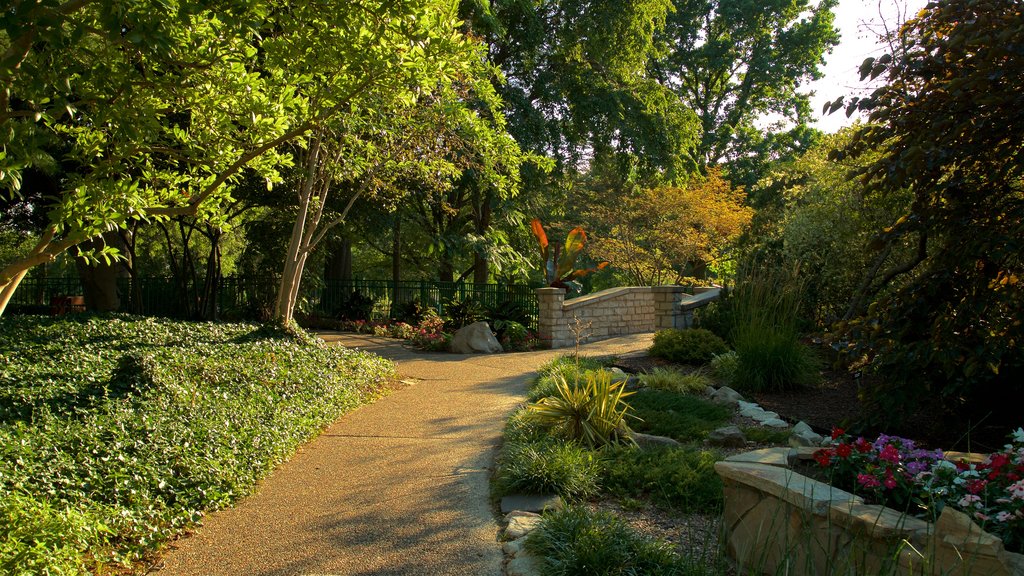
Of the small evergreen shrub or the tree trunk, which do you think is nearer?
the small evergreen shrub

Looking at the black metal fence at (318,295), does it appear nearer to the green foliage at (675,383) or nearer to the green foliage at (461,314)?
the green foliage at (461,314)

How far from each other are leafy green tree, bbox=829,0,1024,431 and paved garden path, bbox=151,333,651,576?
342 centimetres

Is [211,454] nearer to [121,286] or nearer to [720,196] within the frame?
[121,286]

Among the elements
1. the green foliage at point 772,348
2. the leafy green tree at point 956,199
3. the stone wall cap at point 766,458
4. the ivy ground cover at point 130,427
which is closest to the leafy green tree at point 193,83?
the ivy ground cover at point 130,427

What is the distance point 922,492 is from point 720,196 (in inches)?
778

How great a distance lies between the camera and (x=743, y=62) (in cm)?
3006

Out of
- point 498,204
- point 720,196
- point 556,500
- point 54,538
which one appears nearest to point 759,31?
point 720,196

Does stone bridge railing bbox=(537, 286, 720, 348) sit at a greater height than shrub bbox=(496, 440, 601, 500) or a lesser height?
greater

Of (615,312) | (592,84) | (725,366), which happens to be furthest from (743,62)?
(725,366)

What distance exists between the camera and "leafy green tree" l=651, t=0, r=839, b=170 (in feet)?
93.7

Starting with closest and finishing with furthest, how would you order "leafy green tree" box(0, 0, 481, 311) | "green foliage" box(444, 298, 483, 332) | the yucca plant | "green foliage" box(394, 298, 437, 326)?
"leafy green tree" box(0, 0, 481, 311), the yucca plant, "green foliage" box(444, 298, 483, 332), "green foliage" box(394, 298, 437, 326)

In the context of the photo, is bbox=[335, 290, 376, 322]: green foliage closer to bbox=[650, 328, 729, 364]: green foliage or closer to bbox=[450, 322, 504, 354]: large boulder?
bbox=[450, 322, 504, 354]: large boulder

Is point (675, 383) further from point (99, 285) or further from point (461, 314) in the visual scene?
point (99, 285)

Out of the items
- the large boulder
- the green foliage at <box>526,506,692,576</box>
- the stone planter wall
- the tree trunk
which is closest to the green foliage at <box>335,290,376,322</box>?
the large boulder
